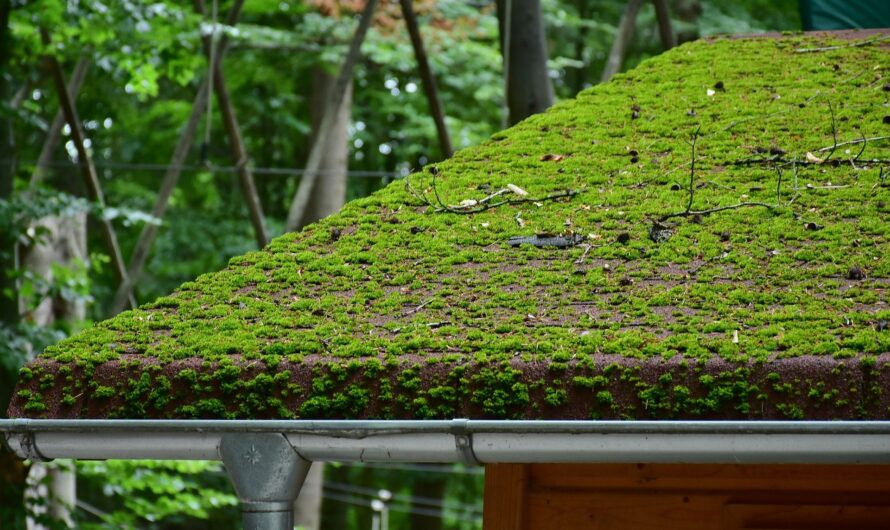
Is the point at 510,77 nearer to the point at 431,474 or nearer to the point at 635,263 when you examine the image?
the point at 635,263

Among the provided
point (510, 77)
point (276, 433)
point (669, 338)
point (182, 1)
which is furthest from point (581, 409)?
point (182, 1)

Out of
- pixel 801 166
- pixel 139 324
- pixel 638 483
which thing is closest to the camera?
pixel 139 324

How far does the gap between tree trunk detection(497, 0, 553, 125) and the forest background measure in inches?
90.8

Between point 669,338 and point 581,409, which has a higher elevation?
point 669,338

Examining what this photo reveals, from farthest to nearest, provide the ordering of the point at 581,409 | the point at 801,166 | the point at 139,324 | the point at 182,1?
1. the point at 182,1
2. the point at 801,166
3. the point at 139,324
4. the point at 581,409

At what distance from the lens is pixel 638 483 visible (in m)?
3.79

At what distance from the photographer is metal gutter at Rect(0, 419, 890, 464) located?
2.62m

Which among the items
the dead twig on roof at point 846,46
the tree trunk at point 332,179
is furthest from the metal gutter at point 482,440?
the tree trunk at point 332,179

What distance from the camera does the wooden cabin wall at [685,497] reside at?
3518 millimetres

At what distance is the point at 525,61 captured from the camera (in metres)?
9.25

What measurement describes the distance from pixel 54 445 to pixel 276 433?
2.12 ft

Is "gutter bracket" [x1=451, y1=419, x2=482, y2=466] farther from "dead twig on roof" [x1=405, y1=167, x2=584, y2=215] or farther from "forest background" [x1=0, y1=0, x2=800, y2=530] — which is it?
"forest background" [x1=0, y1=0, x2=800, y2=530]

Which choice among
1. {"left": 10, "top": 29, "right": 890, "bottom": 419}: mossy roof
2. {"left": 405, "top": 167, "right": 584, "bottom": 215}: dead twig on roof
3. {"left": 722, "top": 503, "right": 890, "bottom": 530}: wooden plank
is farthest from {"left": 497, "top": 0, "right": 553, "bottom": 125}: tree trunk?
{"left": 722, "top": 503, "right": 890, "bottom": 530}: wooden plank

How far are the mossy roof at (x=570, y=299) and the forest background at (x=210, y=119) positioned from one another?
5631mm
